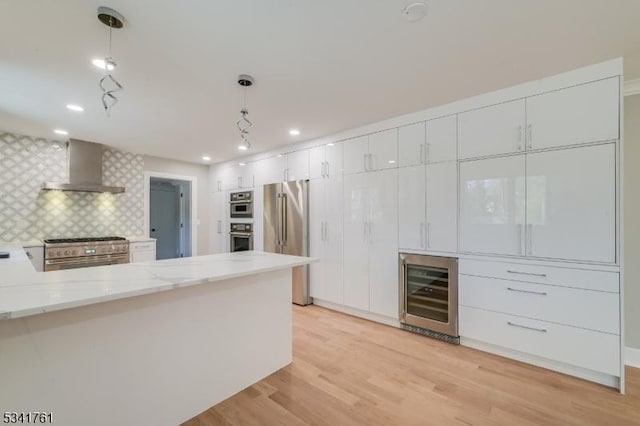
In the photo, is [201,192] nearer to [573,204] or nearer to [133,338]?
[133,338]

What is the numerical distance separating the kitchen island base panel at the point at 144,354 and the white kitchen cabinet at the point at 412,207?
5.25ft

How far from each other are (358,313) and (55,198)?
15.7 ft

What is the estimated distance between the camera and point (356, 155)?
11.5ft

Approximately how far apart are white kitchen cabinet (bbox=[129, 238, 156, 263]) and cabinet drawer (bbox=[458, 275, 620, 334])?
453 centimetres

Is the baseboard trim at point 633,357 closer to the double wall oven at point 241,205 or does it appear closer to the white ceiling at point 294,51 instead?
the white ceiling at point 294,51

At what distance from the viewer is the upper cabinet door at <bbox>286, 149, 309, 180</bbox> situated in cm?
404

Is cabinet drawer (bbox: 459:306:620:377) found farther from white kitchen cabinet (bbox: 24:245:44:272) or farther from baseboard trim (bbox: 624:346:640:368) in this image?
white kitchen cabinet (bbox: 24:245:44:272)

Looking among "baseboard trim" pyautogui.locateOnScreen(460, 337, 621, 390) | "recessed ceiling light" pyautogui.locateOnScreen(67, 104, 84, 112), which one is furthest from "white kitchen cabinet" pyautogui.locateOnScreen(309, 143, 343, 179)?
"recessed ceiling light" pyautogui.locateOnScreen(67, 104, 84, 112)

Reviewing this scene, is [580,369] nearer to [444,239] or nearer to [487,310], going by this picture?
[487,310]

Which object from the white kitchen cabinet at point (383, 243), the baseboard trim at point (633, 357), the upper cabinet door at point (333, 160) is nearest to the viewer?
the baseboard trim at point (633, 357)

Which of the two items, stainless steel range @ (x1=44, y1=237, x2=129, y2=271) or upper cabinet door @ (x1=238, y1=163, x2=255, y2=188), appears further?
upper cabinet door @ (x1=238, y1=163, x2=255, y2=188)

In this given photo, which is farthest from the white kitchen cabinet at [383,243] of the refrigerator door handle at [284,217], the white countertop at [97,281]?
the white countertop at [97,281]

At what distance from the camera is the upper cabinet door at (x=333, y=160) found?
12.0 feet

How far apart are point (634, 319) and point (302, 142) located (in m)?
4.00
